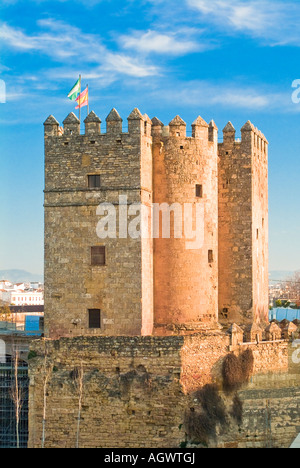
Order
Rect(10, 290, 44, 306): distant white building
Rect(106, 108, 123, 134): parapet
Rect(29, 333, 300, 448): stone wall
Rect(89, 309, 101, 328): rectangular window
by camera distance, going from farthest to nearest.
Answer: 1. Rect(10, 290, 44, 306): distant white building
2. Rect(106, 108, 123, 134): parapet
3. Rect(89, 309, 101, 328): rectangular window
4. Rect(29, 333, 300, 448): stone wall

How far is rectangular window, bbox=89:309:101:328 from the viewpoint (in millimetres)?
31812

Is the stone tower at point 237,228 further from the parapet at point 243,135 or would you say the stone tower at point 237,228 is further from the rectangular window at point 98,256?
the rectangular window at point 98,256

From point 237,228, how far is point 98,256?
6.51 metres

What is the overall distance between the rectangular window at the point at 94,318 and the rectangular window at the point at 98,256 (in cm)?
178

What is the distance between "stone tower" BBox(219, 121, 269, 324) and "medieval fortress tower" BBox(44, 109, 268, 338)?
27cm

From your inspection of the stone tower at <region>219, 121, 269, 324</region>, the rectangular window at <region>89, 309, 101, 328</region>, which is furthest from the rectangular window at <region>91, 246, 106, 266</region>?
the stone tower at <region>219, 121, 269, 324</region>

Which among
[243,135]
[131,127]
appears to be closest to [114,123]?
[131,127]

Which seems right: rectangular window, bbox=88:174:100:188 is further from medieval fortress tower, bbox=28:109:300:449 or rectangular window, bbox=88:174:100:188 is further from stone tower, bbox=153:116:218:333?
stone tower, bbox=153:116:218:333

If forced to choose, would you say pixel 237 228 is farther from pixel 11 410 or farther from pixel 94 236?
pixel 11 410

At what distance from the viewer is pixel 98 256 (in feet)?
105

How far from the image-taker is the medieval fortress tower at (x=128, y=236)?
104 feet

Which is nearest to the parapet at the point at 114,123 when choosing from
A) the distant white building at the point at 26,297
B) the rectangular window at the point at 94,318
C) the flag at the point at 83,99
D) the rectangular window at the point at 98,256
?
the flag at the point at 83,99

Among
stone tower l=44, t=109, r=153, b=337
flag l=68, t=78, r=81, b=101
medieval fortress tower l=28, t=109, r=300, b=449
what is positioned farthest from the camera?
flag l=68, t=78, r=81, b=101

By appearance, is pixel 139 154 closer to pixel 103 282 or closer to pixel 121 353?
pixel 103 282
